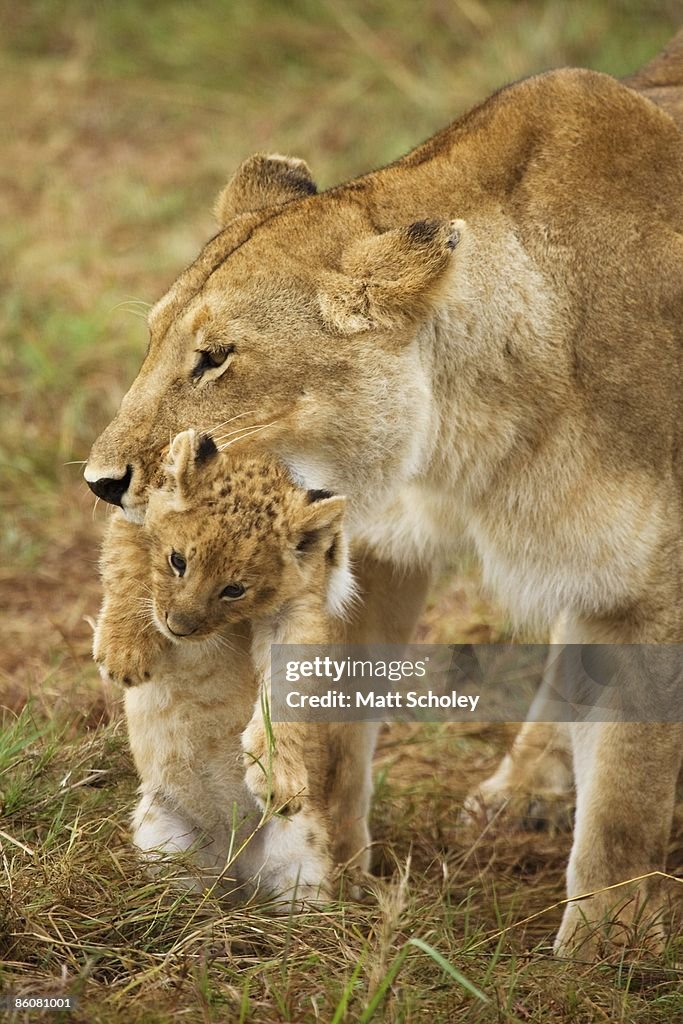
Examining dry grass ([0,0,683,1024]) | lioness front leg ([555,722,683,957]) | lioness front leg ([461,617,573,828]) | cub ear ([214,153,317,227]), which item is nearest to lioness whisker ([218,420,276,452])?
cub ear ([214,153,317,227])

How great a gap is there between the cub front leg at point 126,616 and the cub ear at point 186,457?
30cm

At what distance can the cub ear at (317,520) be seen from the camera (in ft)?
10.2

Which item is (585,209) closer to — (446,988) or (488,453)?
(488,453)

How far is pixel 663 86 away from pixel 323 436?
1.78 meters

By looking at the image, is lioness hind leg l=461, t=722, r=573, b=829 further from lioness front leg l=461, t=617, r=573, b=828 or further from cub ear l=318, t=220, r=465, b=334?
cub ear l=318, t=220, r=465, b=334

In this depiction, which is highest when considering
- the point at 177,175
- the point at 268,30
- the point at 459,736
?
the point at 268,30

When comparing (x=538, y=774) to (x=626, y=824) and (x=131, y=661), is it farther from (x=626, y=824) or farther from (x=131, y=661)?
(x=131, y=661)

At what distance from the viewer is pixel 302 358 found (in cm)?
328

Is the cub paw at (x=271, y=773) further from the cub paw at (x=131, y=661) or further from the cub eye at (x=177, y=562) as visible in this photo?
the cub eye at (x=177, y=562)

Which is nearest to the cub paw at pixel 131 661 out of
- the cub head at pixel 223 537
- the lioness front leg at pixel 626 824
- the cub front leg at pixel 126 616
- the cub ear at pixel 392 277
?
the cub front leg at pixel 126 616

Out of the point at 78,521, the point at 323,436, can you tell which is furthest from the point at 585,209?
the point at 78,521

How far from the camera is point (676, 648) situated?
11.7ft

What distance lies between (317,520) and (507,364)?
650mm

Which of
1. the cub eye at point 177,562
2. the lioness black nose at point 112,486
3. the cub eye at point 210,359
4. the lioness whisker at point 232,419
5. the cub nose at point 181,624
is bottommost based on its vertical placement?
the cub nose at point 181,624
